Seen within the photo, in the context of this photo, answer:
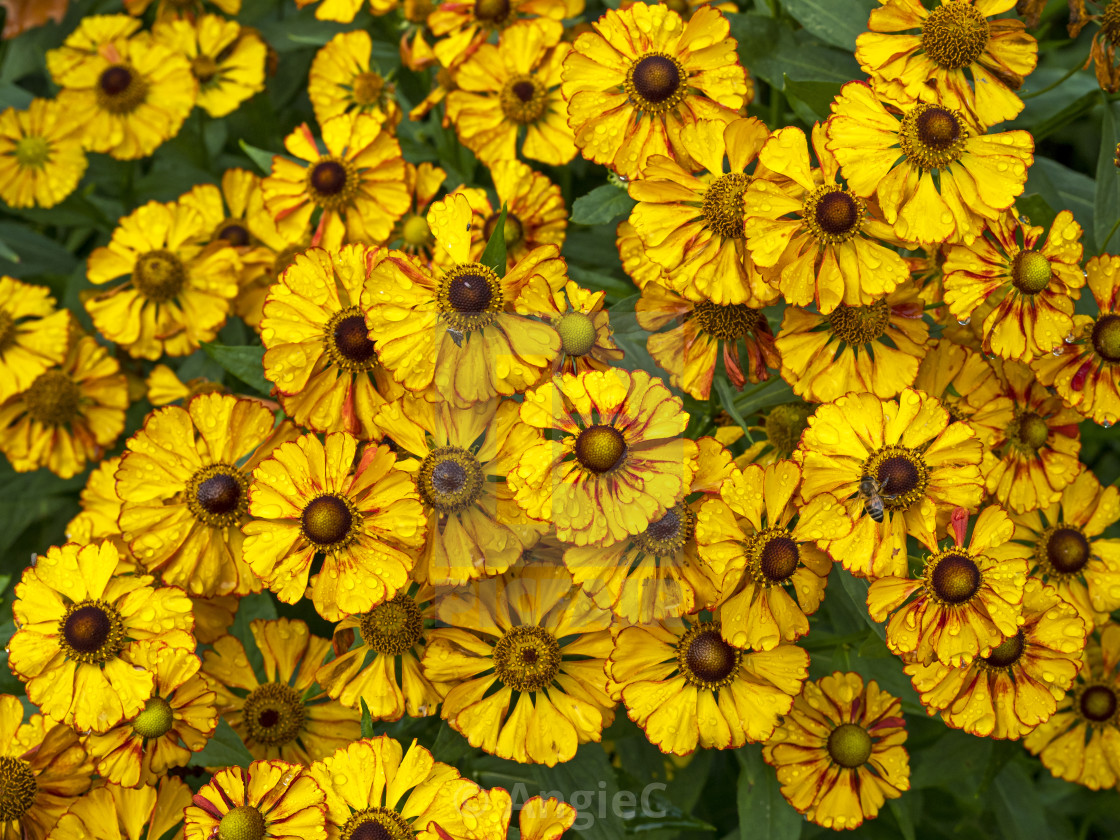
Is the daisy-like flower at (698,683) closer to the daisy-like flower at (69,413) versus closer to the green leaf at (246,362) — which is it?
the green leaf at (246,362)

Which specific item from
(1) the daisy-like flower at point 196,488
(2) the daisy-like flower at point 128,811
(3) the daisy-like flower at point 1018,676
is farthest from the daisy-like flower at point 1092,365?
(2) the daisy-like flower at point 128,811

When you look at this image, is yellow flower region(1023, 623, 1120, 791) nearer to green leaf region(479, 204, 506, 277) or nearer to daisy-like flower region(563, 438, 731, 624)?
daisy-like flower region(563, 438, 731, 624)

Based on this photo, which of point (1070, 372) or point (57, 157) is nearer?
point (1070, 372)

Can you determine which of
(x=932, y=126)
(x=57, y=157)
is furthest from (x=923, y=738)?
(x=57, y=157)

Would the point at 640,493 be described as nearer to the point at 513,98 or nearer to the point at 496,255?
the point at 496,255

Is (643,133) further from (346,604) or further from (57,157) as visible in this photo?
(57,157)

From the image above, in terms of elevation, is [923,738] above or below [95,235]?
below

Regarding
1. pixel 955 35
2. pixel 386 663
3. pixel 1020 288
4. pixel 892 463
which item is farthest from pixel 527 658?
pixel 955 35
